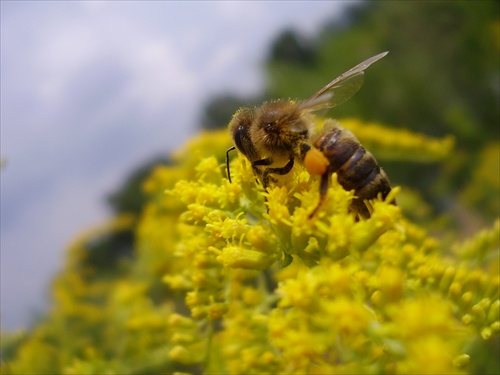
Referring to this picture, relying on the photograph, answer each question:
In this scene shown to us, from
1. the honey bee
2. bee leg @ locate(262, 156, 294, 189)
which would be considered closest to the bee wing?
the honey bee

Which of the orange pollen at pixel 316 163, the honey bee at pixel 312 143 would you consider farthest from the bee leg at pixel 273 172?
the orange pollen at pixel 316 163

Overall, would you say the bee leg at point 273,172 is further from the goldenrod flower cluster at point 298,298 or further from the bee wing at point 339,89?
the bee wing at point 339,89

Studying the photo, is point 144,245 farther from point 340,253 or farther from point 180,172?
point 340,253

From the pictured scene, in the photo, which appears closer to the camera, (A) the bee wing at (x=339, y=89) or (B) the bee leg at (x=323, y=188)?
(B) the bee leg at (x=323, y=188)

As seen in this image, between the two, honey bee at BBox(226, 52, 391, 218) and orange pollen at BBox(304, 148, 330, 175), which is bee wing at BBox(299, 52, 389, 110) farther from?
orange pollen at BBox(304, 148, 330, 175)

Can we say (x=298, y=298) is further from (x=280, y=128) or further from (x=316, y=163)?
(x=280, y=128)

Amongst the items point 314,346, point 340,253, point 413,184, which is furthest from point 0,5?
point 413,184
